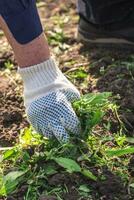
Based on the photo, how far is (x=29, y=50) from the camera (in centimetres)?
209

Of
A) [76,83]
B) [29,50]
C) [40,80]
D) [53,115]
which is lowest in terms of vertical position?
[76,83]

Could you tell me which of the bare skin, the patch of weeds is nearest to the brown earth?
the patch of weeds

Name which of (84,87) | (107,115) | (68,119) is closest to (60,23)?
(84,87)

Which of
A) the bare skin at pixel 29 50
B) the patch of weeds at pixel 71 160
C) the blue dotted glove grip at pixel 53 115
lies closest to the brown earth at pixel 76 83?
the patch of weeds at pixel 71 160

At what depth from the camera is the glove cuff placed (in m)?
2.11

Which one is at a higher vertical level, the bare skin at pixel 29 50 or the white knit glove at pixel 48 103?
the bare skin at pixel 29 50

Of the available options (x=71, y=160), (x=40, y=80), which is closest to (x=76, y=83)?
(x=40, y=80)

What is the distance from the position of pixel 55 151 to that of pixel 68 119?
125 millimetres

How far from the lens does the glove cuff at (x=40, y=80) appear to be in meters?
2.11

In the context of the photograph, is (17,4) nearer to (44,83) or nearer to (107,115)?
(44,83)

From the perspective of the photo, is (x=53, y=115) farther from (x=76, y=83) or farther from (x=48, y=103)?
(x=76, y=83)

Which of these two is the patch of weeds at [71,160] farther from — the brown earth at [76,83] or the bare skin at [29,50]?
the bare skin at [29,50]

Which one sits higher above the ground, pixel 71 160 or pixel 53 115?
pixel 53 115

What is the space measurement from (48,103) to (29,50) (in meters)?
0.20
